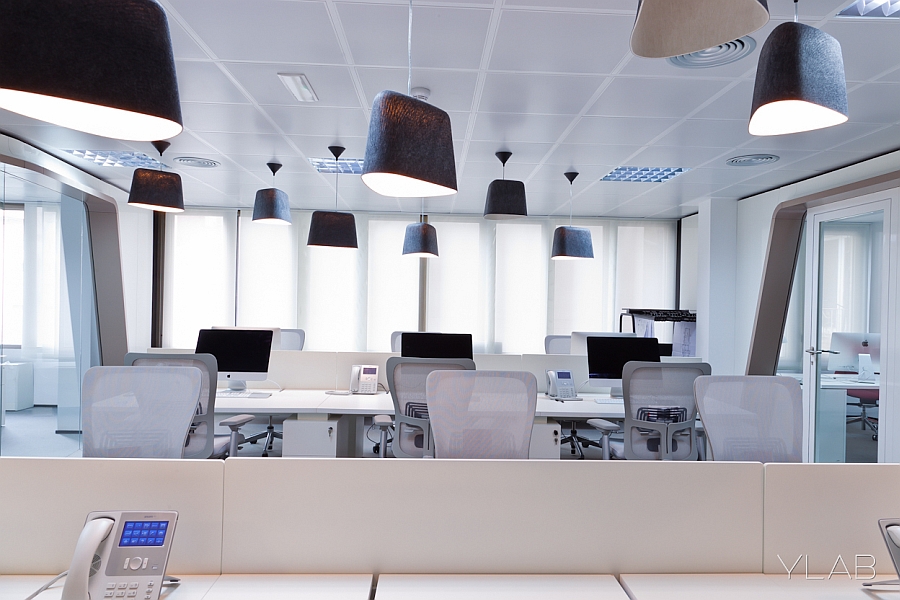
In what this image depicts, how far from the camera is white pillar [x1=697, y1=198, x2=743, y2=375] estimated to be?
7.15m

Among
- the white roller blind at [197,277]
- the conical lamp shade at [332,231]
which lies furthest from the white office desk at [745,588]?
the white roller blind at [197,277]

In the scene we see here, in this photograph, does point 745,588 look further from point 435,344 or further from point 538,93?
point 435,344

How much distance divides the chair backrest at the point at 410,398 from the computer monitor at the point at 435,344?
0.83 meters

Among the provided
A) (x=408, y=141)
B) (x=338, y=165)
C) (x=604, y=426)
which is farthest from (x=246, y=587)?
(x=338, y=165)

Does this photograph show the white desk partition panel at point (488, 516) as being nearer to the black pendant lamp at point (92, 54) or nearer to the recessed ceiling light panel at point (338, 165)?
the black pendant lamp at point (92, 54)

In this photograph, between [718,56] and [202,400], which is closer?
[718,56]

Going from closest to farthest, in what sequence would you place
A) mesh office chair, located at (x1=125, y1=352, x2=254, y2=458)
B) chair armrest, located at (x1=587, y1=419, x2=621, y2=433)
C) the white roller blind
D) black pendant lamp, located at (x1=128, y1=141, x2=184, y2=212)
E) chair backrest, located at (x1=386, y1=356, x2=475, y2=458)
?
mesh office chair, located at (x1=125, y1=352, x2=254, y2=458)
chair backrest, located at (x1=386, y1=356, x2=475, y2=458)
chair armrest, located at (x1=587, y1=419, x2=621, y2=433)
black pendant lamp, located at (x1=128, y1=141, x2=184, y2=212)
the white roller blind

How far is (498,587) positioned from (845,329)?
494 centimetres

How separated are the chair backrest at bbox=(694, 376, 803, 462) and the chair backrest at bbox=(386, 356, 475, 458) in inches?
59.4

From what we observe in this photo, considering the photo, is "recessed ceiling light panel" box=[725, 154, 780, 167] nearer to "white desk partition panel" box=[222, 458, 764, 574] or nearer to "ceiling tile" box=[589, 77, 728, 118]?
"ceiling tile" box=[589, 77, 728, 118]

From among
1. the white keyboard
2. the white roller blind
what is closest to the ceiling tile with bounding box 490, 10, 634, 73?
the white keyboard

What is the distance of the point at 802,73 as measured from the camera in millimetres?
1841

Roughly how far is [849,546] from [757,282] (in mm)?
5898

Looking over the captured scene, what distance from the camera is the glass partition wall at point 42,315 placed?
4.75 meters
